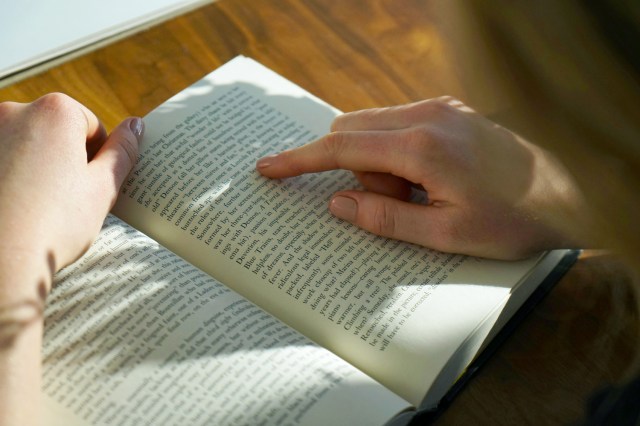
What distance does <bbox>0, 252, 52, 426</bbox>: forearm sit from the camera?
28.9 inches

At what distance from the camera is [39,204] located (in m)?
0.86

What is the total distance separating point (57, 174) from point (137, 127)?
0.52ft

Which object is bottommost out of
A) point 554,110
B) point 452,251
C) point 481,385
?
point 481,385

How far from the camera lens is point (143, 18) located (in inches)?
51.0

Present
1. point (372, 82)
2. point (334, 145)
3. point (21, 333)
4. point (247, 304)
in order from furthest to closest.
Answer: point (372, 82)
point (334, 145)
point (247, 304)
point (21, 333)

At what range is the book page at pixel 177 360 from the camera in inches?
30.1

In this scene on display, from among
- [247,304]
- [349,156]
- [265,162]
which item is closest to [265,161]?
[265,162]

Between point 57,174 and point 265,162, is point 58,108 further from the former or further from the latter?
point 265,162

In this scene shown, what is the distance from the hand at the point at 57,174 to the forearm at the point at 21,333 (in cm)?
2

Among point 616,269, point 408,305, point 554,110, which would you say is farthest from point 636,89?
point 616,269

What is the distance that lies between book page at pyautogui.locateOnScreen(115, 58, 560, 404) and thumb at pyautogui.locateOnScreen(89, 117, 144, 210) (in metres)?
0.02

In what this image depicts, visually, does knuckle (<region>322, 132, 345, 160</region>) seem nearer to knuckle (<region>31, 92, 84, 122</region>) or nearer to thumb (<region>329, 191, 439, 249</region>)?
thumb (<region>329, 191, 439, 249</region>)

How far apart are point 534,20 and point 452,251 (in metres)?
0.58

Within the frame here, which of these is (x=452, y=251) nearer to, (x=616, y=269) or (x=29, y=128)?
(x=616, y=269)
